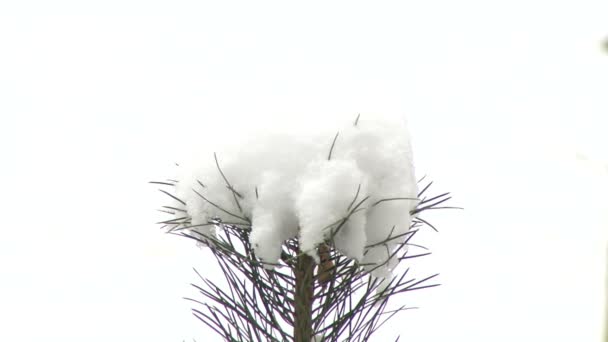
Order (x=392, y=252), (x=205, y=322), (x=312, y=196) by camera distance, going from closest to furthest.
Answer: (x=312, y=196) < (x=392, y=252) < (x=205, y=322)

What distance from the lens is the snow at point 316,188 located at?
1.15 meters

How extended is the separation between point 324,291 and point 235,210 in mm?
221

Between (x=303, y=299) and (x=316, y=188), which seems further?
(x=303, y=299)

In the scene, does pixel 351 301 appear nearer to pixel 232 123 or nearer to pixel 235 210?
pixel 235 210

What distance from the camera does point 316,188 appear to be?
1.14 metres

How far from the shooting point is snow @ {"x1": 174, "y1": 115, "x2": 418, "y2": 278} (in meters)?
1.15

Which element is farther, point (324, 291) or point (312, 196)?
point (324, 291)

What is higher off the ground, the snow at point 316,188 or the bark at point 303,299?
the snow at point 316,188

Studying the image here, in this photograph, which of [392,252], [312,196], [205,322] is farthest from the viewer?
[205,322]

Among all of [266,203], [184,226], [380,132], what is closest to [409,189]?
[380,132]

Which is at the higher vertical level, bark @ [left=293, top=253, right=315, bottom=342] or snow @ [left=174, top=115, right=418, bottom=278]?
snow @ [left=174, top=115, right=418, bottom=278]

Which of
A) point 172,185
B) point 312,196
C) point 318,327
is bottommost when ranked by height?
point 318,327

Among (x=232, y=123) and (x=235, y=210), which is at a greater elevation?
(x=232, y=123)

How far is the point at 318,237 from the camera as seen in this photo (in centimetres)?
115
